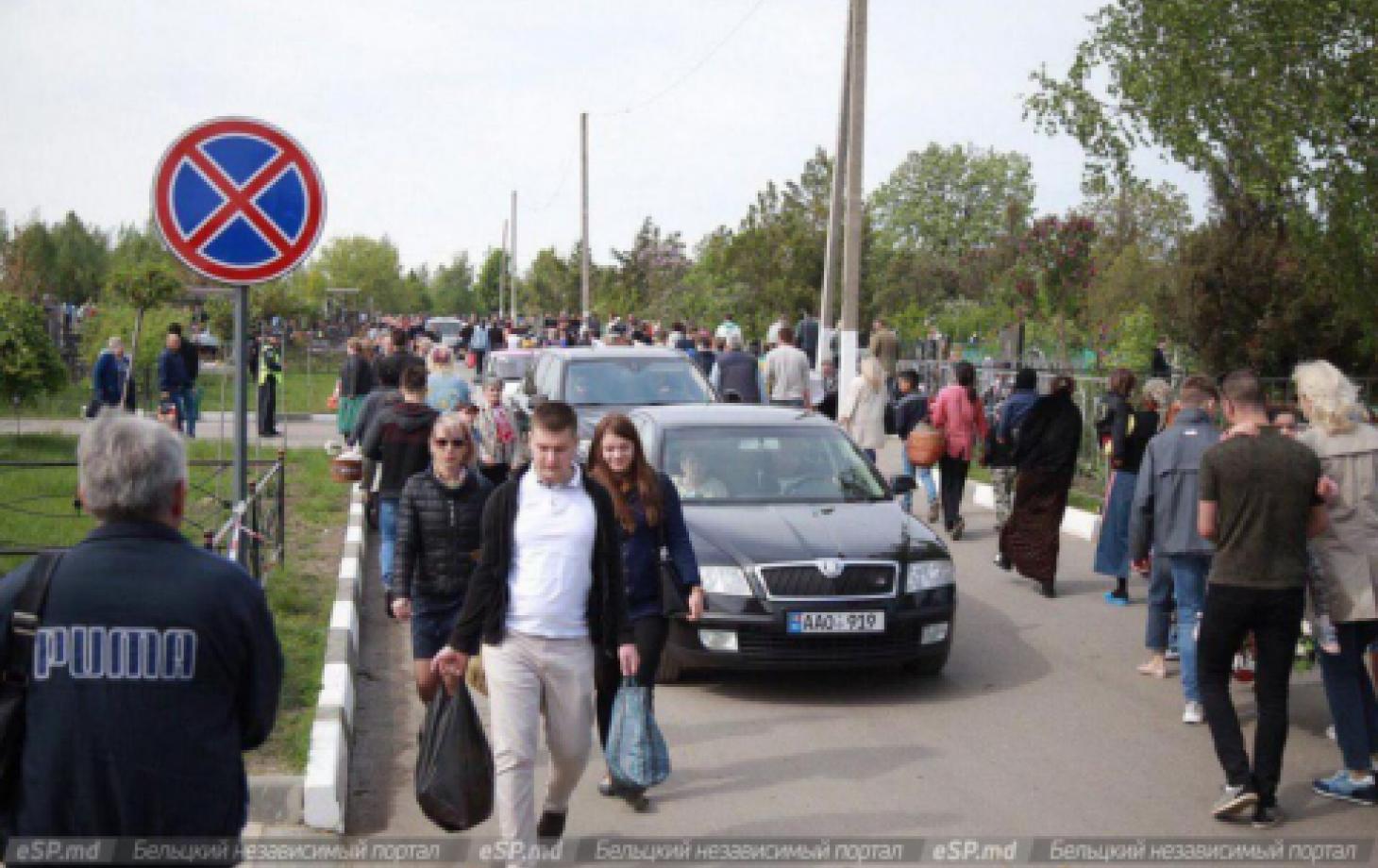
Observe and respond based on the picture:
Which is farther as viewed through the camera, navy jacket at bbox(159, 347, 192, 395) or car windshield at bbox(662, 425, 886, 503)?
navy jacket at bbox(159, 347, 192, 395)

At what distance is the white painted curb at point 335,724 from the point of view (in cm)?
625

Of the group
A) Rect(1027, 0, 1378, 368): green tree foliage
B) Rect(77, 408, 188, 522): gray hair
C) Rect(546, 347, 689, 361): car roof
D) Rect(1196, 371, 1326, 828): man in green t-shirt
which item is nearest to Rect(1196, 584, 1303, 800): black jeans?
Rect(1196, 371, 1326, 828): man in green t-shirt

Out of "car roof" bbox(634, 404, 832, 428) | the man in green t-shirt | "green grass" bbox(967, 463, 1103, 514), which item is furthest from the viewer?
"green grass" bbox(967, 463, 1103, 514)

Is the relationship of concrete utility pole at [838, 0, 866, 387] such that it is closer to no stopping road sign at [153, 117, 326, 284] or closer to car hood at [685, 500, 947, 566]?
→ car hood at [685, 500, 947, 566]

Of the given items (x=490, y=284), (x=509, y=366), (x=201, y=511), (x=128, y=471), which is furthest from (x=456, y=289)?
(x=128, y=471)

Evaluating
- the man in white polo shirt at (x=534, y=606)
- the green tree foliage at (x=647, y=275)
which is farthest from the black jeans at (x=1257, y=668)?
the green tree foliage at (x=647, y=275)

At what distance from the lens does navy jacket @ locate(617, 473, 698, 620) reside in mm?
6590

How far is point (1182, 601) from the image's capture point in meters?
8.23

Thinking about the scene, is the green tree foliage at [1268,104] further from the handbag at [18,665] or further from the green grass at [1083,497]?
the handbag at [18,665]

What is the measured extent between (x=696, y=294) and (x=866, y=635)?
1399 inches

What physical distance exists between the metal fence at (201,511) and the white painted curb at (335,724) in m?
0.61

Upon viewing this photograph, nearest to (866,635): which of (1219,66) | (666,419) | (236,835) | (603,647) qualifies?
(666,419)

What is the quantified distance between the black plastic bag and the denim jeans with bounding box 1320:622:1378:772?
3817 mm

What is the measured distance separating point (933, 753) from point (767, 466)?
2895mm
